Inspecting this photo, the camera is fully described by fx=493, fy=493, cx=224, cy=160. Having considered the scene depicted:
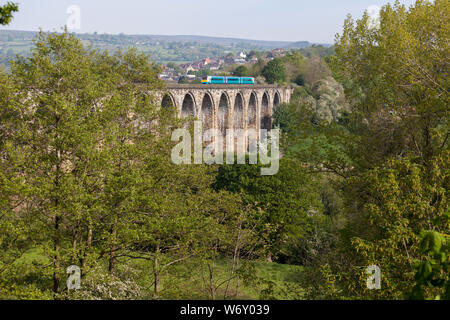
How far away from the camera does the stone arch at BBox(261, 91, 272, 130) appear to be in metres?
76.4

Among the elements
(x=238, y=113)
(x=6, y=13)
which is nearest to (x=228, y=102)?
(x=238, y=113)

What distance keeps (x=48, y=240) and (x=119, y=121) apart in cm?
575

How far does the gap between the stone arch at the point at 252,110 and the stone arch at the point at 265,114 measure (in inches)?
171

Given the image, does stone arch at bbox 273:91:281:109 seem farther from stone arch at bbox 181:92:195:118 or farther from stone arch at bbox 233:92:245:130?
stone arch at bbox 181:92:195:118

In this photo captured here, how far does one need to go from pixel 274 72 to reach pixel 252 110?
829 inches

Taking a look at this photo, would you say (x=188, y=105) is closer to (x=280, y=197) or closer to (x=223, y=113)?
(x=223, y=113)

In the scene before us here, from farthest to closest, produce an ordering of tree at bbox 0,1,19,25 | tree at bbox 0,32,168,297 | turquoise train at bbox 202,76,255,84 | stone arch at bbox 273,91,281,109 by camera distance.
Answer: stone arch at bbox 273,91,281,109 < turquoise train at bbox 202,76,255,84 < tree at bbox 0,32,168,297 < tree at bbox 0,1,19,25

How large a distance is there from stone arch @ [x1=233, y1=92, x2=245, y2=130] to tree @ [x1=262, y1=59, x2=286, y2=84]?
81.7 ft

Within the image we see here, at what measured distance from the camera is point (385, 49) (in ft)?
54.4

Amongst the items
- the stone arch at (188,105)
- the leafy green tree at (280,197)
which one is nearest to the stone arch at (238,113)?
the stone arch at (188,105)

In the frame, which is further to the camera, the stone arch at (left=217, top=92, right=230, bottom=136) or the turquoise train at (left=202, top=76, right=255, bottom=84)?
the stone arch at (left=217, top=92, right=230, bottom=136)

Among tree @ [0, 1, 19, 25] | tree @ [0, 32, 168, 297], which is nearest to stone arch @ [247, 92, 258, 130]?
tree @ [0, 32, 168, 297]

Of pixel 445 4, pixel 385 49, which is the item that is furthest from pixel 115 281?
pixel 445 4

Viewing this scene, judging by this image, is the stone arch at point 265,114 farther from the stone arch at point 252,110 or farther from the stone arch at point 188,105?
the stone arch at point 188,105
